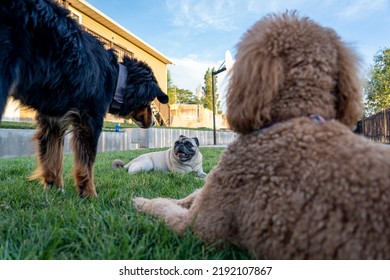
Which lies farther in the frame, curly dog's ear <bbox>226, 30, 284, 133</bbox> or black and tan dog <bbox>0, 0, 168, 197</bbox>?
black and tan dog <bbox>0, 0, 168, 197</bbox>

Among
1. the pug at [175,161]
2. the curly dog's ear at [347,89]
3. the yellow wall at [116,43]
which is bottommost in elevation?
the pug at [175,161]

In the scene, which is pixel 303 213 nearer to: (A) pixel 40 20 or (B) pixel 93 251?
(B) pixel 93 251

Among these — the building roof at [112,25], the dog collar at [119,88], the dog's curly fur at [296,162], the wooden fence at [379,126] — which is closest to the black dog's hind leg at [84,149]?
the dog collar at [119,88]

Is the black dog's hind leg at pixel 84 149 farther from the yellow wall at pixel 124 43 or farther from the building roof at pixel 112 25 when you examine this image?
the building roof at pixel 112 25

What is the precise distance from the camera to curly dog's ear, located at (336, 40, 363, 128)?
1.61 meters

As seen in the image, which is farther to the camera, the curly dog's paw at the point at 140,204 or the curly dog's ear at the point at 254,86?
the curly dog's paw at the point at 140,204

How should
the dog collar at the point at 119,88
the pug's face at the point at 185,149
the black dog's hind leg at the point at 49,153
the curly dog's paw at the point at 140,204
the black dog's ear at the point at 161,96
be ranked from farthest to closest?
1. the pug's face at the point at 185,149
2. the black dog's ear at the point at 161,96
3. the dog collar at the point at 119,88
4. the black dog's hind leg at the point at 49,153
5. the curly dog's paw at the point at 140,204

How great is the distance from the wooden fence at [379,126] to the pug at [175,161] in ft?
29.9

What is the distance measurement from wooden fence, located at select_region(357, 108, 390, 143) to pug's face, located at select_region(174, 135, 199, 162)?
29.4ft

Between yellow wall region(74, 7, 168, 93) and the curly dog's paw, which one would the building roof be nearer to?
yellow wall region(74, 7, 168, 93)

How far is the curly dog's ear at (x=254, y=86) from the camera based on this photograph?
1.50 metres

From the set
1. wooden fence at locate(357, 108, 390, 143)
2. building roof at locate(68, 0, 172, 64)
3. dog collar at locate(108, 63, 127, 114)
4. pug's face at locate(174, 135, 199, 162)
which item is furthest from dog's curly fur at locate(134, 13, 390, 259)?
building roof at locate(68, 0, 172, 64)

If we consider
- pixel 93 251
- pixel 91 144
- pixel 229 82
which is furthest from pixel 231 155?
pixel 91 144

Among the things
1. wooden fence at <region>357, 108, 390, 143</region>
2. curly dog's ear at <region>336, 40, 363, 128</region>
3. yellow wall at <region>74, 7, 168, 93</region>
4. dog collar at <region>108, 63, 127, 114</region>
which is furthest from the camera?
yellow wall at <region>74, 7, 168, 93</region>
